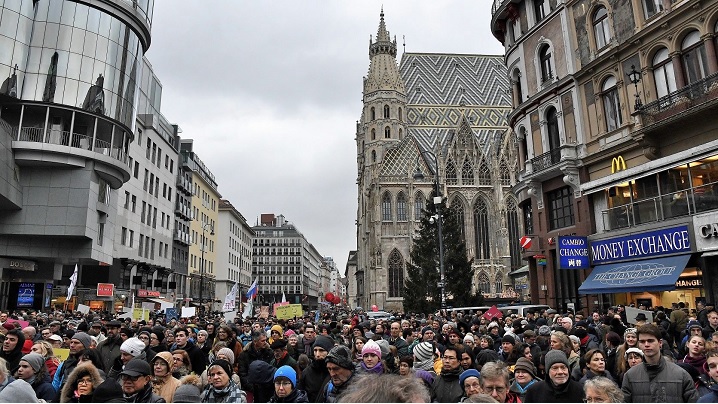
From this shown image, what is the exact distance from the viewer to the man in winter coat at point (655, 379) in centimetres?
511

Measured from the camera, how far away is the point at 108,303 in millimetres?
36031

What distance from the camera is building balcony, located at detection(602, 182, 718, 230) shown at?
15.9 metres

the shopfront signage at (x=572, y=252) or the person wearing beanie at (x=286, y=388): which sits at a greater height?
the shopfront signage at (x=572, y=252)

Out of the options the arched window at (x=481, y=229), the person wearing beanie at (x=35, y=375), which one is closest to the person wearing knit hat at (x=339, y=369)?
the person wearing beanie at (x=35, y=375)

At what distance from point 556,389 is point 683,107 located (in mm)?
15070

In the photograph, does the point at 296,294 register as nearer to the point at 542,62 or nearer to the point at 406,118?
the point at 406,118

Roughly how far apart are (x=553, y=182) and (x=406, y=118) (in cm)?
Result: 5854

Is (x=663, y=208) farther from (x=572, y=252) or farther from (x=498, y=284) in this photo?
(x=498, y=284)

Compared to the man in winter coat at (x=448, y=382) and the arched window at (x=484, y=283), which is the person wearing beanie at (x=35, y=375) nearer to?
the man in winter coat at (x=448, y=382)

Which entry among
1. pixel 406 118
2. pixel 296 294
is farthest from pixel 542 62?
pixel 296 294

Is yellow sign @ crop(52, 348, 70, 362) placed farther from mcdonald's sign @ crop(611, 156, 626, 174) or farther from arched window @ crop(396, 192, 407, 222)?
arched window @ crop(396, 192, 407, 222)

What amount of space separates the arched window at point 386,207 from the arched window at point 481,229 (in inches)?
503

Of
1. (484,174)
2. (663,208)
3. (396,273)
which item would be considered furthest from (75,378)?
(484,174)

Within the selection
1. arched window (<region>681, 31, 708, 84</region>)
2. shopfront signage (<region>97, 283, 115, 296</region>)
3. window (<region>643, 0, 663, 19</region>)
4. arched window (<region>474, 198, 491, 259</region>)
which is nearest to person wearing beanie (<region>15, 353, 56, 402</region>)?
arched window (<region>681, 31, 708, 84</region>)
